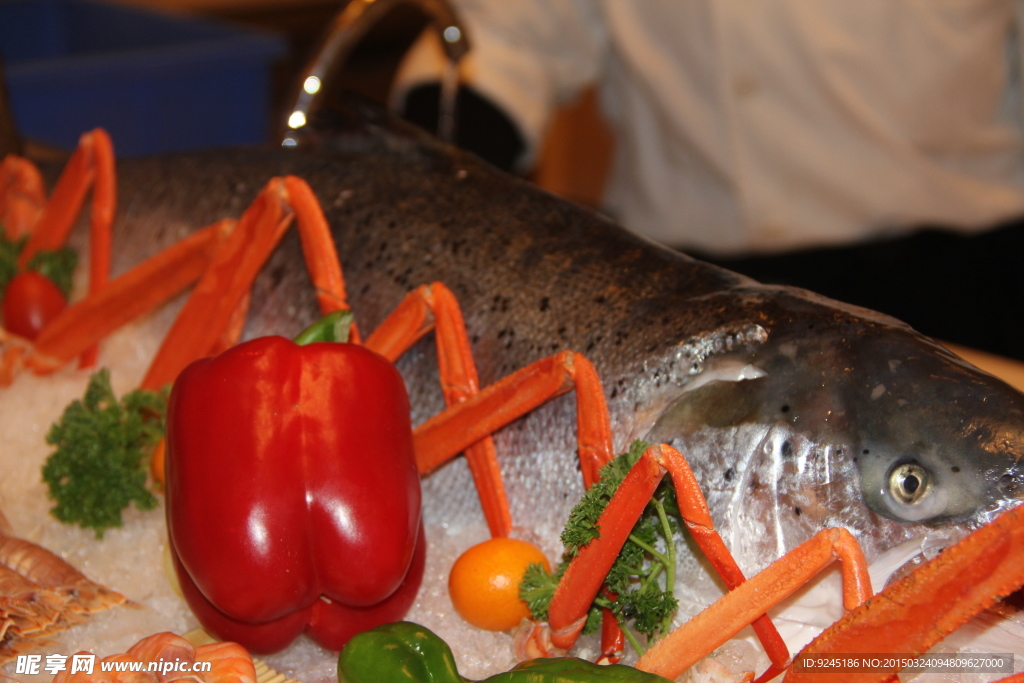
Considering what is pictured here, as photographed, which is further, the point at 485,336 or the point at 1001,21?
the point at 1001,21

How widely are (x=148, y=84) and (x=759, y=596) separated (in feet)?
5.18

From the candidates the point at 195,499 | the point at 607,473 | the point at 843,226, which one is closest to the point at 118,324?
the point at 195,499

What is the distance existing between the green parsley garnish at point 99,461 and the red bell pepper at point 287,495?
0.14 metres

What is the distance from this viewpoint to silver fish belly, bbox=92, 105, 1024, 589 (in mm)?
607

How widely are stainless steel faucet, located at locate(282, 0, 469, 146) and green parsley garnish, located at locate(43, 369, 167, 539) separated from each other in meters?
0.55

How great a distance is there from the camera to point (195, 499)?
615 millimetres

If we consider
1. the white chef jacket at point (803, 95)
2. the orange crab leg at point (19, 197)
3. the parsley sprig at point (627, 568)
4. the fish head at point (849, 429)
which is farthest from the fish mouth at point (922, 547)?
the white chef jacket at point (803, 95)

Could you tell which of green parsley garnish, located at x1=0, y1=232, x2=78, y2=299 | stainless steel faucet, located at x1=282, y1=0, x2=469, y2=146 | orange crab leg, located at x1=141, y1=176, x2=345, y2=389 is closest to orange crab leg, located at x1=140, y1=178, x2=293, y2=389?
orange crab leg, located at x1=141, y1=176, x2=345, y2=389

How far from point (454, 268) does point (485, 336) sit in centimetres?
8

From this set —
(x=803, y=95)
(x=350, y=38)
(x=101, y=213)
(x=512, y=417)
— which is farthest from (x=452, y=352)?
(x=803, y=95)

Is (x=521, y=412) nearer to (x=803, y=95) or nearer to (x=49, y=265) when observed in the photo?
(x=49, y=265)

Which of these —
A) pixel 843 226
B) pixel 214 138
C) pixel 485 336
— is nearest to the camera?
pixel 485 336

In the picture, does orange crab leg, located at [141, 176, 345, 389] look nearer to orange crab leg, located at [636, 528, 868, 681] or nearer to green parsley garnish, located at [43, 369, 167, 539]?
green parsley garnish, located at [43, 369, 167, 539]

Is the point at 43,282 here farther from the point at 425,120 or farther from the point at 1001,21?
the point at 1001,21
